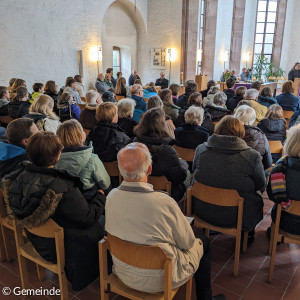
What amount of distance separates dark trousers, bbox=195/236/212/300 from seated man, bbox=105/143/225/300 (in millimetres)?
245

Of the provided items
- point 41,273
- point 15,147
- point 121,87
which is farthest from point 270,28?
point 41,273

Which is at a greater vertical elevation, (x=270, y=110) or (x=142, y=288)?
(x=270, y=110)

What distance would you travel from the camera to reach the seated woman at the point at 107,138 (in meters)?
3.33

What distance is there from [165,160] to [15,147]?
1263mm

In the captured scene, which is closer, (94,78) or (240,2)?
(94,78)

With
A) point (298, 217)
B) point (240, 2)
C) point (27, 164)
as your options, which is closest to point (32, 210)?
point (27, 164)

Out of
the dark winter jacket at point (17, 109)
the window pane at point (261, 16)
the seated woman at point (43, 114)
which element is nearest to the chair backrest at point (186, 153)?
the seated woman at point (43, 114)

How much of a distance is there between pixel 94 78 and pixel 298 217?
957cm

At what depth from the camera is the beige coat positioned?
169cm

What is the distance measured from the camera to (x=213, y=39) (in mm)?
14836

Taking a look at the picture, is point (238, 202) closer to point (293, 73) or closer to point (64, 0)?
point (64, 0)

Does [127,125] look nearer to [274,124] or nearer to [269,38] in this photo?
[274,124]

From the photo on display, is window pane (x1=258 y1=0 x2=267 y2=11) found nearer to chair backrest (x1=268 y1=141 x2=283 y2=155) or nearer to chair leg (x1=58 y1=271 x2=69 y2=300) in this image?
chair backrest (x1=268 y1=141 x2=283 y2=155)

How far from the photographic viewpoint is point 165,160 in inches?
111
